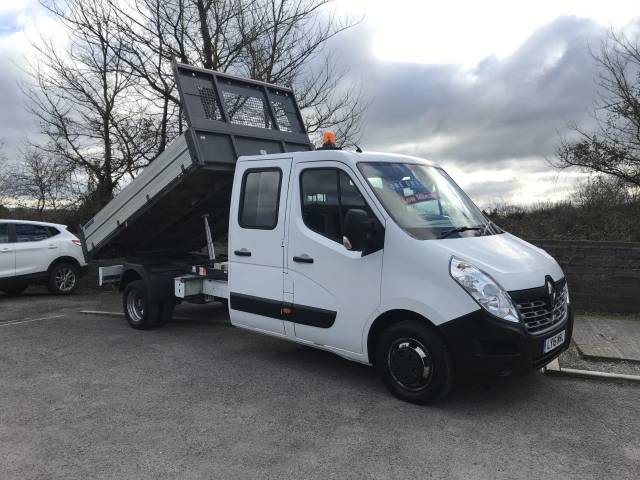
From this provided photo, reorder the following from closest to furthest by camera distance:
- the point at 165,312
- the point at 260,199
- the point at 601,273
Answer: the point at 260,199 → the point at 165,312 → the point at 601,273

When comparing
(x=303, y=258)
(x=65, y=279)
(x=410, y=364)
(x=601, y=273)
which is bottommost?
(x=410, y=364)

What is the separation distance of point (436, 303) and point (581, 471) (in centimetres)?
147

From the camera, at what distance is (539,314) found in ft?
13.9

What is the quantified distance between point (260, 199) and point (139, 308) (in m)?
3.07

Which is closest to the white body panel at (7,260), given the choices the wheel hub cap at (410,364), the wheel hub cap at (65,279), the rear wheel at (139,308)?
the wheel hub cap at (65,279)

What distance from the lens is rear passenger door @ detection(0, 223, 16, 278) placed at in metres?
10.2

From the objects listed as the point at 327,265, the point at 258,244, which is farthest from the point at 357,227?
the point at 258,244

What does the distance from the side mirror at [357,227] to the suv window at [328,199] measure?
27 cm

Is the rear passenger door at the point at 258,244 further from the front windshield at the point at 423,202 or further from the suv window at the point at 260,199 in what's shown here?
the front windshield at the point at 423,202

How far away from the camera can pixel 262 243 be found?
17.9ft

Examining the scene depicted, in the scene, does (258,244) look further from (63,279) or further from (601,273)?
(63,279)

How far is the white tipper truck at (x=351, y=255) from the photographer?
4090mm

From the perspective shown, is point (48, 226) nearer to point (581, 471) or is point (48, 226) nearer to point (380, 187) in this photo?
point (380, 187)

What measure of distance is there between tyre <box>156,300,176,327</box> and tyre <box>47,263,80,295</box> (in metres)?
4.83
